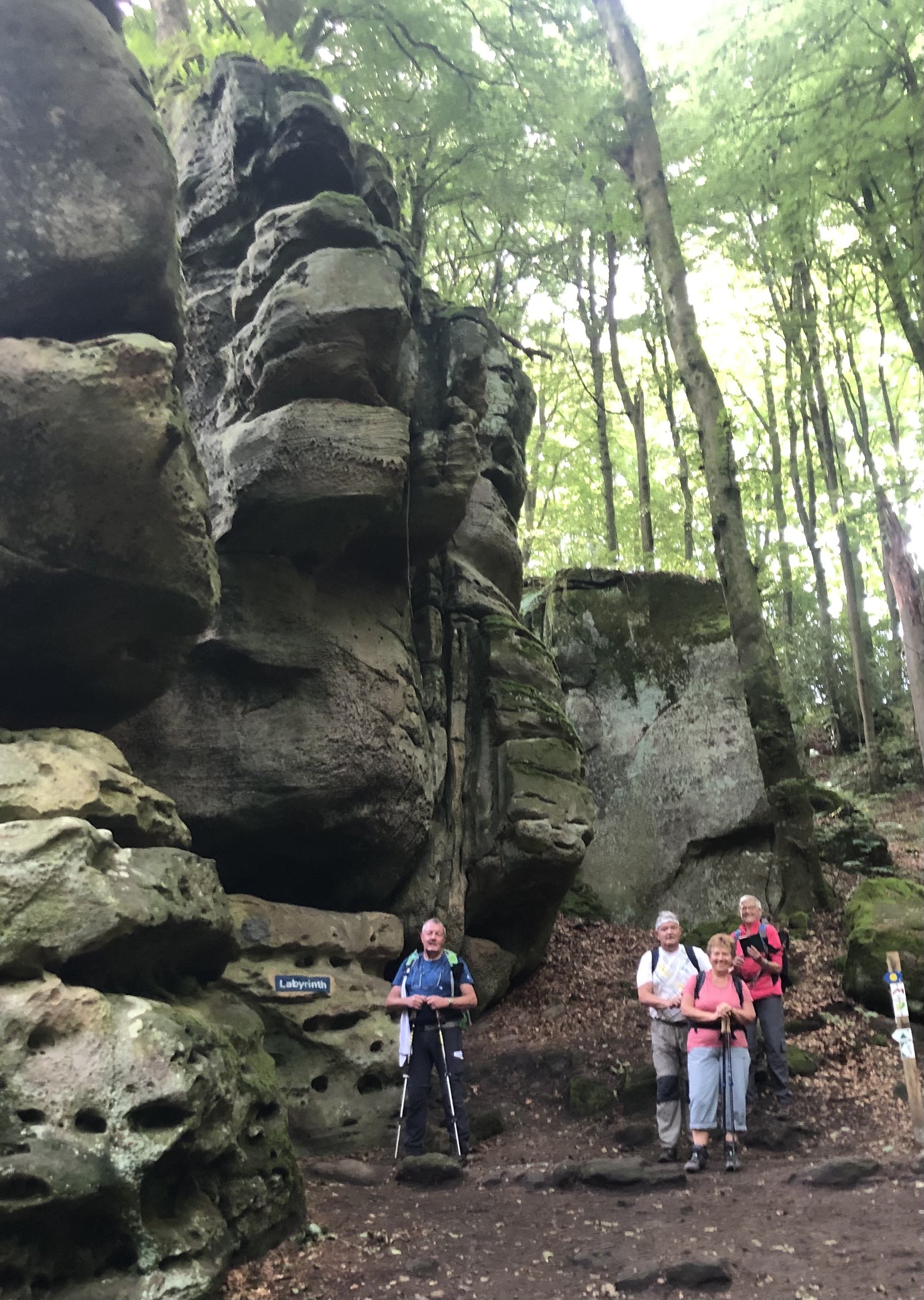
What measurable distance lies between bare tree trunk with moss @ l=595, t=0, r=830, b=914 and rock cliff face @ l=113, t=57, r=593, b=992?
2.57 m

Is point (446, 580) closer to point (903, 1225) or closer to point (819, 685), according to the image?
point (903, 1225)

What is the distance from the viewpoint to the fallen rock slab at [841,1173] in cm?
578

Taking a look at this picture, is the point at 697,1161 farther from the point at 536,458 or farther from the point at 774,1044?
the point at 536,458

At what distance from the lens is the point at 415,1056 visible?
7137mm

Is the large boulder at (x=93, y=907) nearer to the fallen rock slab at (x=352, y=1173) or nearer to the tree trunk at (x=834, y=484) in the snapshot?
the fallen rock slab at (x=352, y=1173)

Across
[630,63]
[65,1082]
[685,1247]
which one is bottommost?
[685,1247]

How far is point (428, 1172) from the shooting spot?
21.6ft

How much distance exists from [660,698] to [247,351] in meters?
8.71

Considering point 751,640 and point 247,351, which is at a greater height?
point 247,351

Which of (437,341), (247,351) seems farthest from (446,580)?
(247,351)

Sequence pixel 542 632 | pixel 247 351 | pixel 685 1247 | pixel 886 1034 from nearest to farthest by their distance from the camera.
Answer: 1. pixel 685 1247
2. pixel 886 1034
3. pixel 247 351
4. pixel 542 632

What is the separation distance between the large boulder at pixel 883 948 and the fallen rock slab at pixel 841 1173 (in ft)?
10.4

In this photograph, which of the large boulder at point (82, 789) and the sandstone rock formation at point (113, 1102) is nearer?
the sandstone rock formation at point (113, 1102)

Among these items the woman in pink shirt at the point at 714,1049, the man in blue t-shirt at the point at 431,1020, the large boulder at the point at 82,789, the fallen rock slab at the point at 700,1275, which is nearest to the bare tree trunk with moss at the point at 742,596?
the woman in pink shirt at the point at 714,1049
